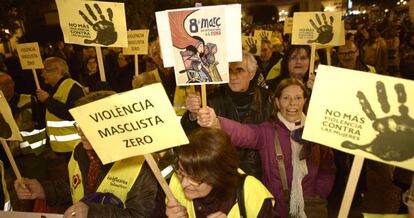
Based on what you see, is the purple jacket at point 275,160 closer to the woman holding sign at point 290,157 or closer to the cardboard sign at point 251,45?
the woman holding sign at point 290,157

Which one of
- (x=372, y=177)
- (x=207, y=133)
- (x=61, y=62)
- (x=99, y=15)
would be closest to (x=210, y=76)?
(x=207, y=133)

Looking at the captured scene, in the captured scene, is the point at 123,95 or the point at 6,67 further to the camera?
the point at 6,67

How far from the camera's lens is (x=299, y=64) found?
4.76 m

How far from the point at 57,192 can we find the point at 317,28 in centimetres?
313

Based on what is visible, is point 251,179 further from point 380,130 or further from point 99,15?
point 99,15

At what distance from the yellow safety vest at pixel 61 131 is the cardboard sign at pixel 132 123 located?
2.63 m

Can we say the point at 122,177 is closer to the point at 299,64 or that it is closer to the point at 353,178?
the point at 353,178

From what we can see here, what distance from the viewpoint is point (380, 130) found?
175 centimetres

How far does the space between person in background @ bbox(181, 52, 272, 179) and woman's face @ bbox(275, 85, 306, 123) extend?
40cm

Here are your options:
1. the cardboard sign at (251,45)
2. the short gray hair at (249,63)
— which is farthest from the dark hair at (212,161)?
the cardboard sign at (251,45)

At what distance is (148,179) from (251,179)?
595 mm

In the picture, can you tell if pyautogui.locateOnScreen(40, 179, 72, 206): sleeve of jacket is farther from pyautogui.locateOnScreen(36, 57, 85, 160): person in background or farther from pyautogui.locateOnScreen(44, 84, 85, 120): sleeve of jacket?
pyautogui.locateOnScreen(44, 84, 85, 120): sleeve of jacket

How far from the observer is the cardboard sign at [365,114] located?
5.54 ft

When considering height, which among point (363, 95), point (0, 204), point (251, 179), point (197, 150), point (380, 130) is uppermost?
point (363, 95)
